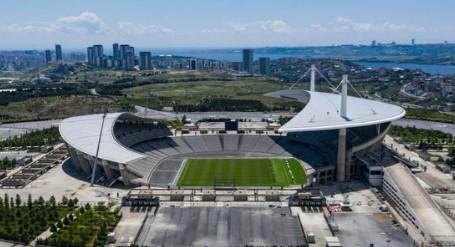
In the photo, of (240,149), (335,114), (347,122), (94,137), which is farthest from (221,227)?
(240,149)

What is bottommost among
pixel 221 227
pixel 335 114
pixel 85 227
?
pixel 221 227

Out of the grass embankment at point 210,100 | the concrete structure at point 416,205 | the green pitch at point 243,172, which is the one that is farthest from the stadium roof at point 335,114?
the grass embankment at point 210,100

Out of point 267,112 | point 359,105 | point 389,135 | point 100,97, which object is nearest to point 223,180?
point 359,105

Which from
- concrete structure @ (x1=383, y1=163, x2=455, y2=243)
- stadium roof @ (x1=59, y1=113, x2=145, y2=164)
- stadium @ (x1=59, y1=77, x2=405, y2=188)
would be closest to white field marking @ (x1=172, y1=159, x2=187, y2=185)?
stadium @ (x1=59, y1=77, x2=405, y2=188)

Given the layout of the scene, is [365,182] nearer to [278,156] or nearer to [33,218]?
[278,156]

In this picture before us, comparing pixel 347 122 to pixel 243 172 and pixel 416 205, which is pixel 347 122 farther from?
pixel 243 172

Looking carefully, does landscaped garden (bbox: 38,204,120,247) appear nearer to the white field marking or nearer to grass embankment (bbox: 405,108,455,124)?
the white field marking

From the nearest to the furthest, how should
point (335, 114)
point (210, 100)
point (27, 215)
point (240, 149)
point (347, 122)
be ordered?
point (27, 215), point (347, 122), point (335, 114), point (240, 149), point (210, 100)
